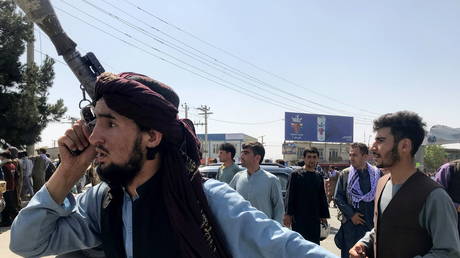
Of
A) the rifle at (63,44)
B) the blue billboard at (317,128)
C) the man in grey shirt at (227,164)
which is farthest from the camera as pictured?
the blue billboard at (317,128)

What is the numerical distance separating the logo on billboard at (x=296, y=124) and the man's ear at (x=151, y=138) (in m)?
44.3

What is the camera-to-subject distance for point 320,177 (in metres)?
6.29

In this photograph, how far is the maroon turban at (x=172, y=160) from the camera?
1402 mm

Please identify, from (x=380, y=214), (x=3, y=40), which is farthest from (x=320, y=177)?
(x=3, y=40)

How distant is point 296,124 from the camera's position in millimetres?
45594

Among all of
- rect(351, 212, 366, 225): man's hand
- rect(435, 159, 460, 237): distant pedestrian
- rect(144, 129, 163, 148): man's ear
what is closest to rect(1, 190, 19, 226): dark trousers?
rect(351, 212, 366, 225): man's hand

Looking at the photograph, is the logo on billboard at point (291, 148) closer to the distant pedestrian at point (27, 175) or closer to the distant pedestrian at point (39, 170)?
the distant pedestrian at point (27, 175)

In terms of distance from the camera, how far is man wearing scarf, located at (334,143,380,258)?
16.2 ft

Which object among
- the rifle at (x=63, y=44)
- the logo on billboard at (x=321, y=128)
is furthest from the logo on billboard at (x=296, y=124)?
the rifle at (x=63, y=44)

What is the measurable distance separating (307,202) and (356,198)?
117 centimetres

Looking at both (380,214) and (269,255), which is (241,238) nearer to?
(269,255)

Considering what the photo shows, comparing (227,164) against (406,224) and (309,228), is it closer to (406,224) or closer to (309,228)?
(309,228)

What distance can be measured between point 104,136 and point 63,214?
0.32m

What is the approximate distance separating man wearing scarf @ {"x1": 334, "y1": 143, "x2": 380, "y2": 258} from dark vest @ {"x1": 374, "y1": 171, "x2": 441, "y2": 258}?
2.26 meters
